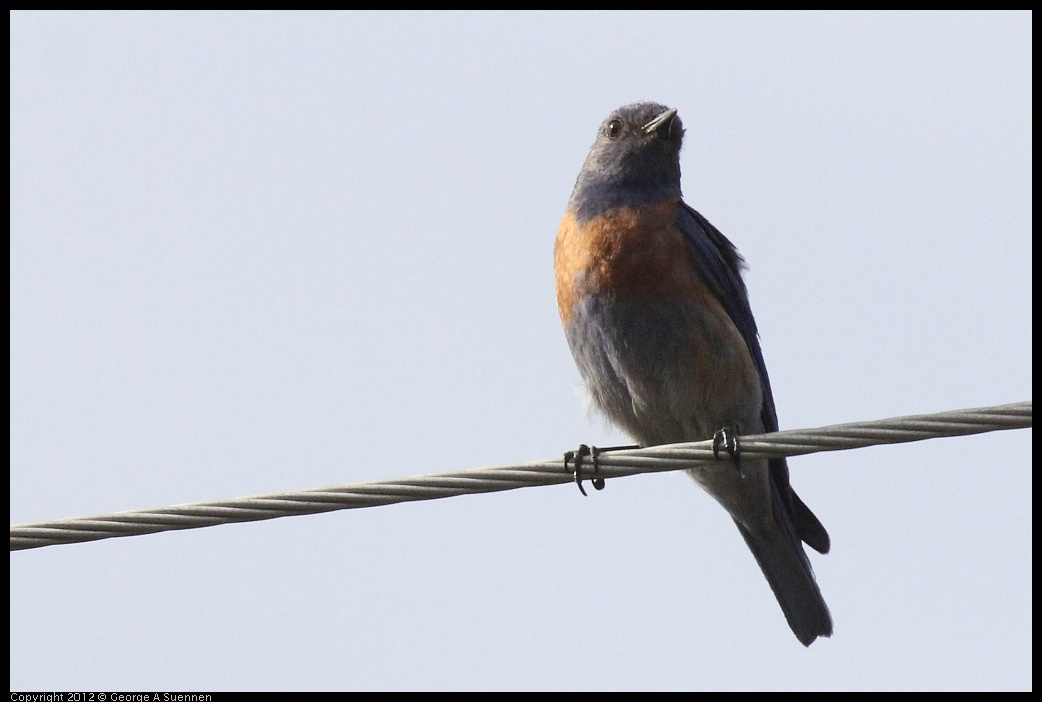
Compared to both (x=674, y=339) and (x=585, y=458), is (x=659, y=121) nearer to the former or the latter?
(x=674, y=339)

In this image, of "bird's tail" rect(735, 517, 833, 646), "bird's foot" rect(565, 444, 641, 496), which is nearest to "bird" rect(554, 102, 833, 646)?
"bird's tail" rect(735, 517, 833, 646)

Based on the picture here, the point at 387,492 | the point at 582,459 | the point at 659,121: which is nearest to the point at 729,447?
the point at 582,459

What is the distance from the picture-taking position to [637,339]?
25.7 feet

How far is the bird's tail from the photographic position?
8273 mm

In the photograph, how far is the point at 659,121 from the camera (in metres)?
8.81

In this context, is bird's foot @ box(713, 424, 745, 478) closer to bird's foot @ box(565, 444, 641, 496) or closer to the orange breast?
bird's foot @ box(565, 444, 641, 496)

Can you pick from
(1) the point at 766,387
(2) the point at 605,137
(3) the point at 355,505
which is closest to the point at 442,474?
(3) the point at 355,505

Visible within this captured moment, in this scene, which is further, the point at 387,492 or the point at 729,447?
the point at 729,447

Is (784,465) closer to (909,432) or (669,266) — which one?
(669,266)

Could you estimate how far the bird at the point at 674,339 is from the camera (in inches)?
309

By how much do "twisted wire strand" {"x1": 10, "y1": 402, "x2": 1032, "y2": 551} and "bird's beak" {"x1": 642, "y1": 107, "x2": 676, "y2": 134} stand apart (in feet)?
12.2

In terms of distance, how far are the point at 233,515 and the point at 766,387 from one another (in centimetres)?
393

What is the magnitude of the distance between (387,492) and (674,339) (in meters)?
2.91

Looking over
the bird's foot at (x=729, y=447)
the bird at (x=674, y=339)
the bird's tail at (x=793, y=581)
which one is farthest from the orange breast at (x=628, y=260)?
the bird's tail at (x=793, y=581)
